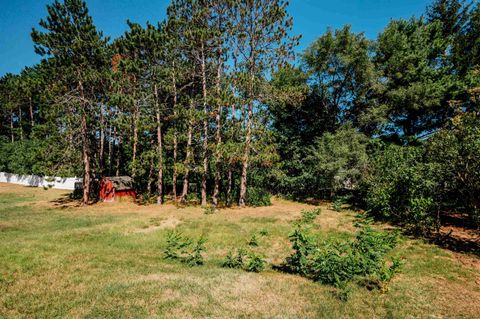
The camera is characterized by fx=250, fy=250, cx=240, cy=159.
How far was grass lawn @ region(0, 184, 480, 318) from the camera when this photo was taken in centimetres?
581

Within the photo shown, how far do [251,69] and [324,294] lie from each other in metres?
18.6

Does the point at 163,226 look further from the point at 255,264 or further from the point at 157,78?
the point at 157,78

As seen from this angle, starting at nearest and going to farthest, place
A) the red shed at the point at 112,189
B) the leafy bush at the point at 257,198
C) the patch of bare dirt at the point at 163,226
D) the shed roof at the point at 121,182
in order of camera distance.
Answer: the patch of bare dirt at the point at 163,226 < the leafy bush at the point at 257,198 < the red shed at the point at 112,189 < the shed roof at the point at 121,182

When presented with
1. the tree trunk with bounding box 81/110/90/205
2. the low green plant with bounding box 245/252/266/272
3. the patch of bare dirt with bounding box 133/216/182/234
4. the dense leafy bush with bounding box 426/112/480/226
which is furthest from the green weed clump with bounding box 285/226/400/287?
the tree trunk with bounding box 81/110/90/205

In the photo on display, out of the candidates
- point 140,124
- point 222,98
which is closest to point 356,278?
point 222,98

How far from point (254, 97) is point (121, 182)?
15502mm

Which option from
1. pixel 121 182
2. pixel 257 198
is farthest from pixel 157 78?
pixel 257 198

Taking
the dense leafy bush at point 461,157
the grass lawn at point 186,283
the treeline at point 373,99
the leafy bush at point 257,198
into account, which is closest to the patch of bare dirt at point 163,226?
the grass lawn at point 186,283

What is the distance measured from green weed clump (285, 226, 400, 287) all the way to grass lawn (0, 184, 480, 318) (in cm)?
44

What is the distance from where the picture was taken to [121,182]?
81.8ft

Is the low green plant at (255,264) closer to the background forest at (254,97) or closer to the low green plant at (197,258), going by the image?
the low green plant at (197,258)

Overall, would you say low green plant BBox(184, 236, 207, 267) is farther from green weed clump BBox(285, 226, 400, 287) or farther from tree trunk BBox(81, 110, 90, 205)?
tree trunk BBox(81, 110, 90, 205)

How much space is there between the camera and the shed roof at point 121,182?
79.5 feet

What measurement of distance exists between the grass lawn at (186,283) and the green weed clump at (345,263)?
0.44m
